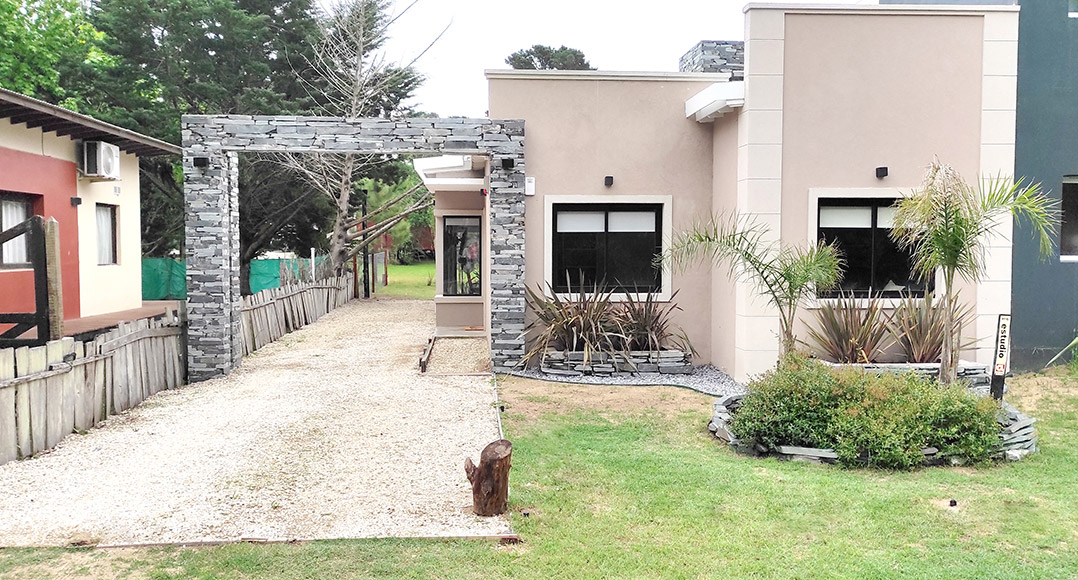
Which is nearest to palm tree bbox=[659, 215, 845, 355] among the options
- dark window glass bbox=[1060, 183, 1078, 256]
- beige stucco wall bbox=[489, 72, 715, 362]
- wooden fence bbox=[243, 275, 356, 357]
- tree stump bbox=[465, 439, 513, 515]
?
beige stucco wall bbox=[489, 72, 715, 362]

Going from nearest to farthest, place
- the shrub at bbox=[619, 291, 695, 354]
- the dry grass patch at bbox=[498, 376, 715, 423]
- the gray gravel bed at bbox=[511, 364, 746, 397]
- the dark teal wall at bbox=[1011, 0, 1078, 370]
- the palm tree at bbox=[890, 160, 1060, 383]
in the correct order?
the palm tree at bbox=[890, 160, 1060, 383], the dry grass patch at bbox=[498, 376, 715, 423], the gray gravel bed at bbox=[511, 364, 746, 397], the dark teal wall at bbox=[1011, 0, 1078, 370], the shrub at bbox=[619, 291, 695, 354]

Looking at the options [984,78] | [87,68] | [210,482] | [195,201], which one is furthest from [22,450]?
[87,68]

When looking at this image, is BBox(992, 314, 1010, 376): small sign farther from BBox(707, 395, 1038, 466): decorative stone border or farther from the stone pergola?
the stone pergola

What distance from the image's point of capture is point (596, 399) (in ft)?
32.2

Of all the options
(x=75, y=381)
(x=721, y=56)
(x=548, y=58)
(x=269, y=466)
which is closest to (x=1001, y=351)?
(x=269, y=466)

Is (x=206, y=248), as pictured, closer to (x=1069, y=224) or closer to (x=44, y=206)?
(x=44, y=206)

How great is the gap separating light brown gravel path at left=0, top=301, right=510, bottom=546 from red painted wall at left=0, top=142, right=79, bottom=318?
12.5 feet

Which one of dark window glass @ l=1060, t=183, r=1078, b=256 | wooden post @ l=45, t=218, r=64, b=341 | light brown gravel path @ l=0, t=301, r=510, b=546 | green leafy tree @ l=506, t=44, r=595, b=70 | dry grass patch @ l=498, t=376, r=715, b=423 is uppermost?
green leafy tree @ l=506, t=44, r=595, b=70

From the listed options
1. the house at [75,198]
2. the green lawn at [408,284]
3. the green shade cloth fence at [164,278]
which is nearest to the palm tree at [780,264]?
the house at [75,198]

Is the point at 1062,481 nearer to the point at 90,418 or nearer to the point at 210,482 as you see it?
the point at 210,482

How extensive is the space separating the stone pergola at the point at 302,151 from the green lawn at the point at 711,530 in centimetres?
427

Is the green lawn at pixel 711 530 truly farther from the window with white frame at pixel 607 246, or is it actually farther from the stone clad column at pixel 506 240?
the window with white frame at pixel 607 246

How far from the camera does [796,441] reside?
715cm

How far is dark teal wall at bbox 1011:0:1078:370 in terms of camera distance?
1112cm
